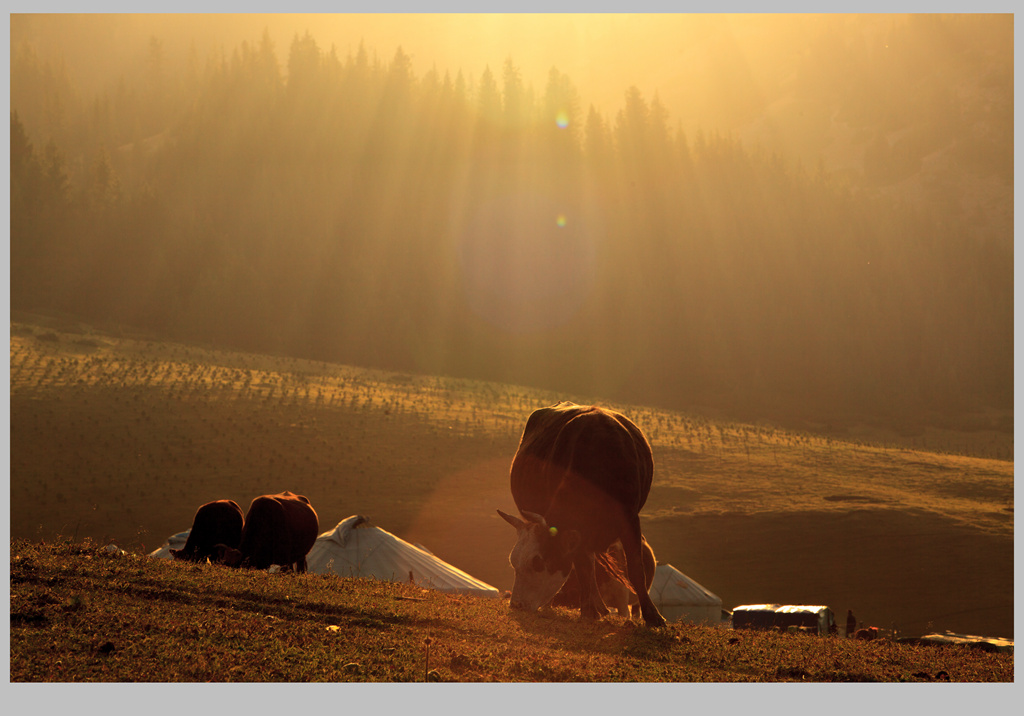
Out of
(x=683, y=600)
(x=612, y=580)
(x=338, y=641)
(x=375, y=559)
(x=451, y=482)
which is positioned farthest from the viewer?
(x=451, y=482)

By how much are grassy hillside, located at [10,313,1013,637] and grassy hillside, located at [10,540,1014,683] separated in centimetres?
1551

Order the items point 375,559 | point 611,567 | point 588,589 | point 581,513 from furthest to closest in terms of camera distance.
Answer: point 375,559 < point 611,567 < point 588,589 < point 581,513

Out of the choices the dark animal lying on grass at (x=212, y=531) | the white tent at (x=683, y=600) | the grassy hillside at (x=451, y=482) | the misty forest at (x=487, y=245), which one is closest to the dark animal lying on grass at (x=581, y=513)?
the dark animal lying on grass at (x=212, y=531)

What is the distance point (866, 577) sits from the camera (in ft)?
98.2

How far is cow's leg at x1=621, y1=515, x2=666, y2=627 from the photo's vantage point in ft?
35.3

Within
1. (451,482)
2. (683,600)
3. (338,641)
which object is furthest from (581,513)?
(451,482)

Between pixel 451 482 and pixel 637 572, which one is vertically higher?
pixel 451 482

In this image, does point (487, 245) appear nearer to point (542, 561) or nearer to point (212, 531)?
point (212, 531)

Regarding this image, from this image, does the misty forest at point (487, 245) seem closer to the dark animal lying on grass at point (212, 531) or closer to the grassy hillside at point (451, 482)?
the grassy hillside at point (451, 482)

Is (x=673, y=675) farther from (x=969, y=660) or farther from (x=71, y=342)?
(x=71, y=342)

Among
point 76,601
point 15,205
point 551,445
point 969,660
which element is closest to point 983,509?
point 969,660

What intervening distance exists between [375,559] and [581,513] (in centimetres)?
1548

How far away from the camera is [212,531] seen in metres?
16.2

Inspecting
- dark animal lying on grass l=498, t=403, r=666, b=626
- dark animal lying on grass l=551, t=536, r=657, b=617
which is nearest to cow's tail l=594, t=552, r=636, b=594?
dark animal lying on grass l=551, t=536, r=657, b=617
